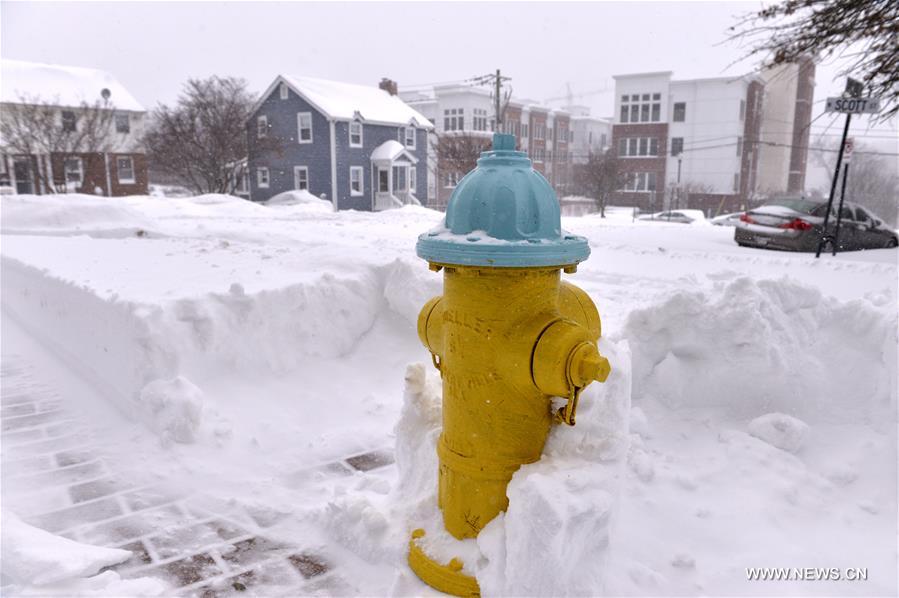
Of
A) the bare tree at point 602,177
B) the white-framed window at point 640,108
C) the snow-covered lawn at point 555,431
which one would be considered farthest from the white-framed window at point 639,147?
the snow-covered lawn at point 555,431

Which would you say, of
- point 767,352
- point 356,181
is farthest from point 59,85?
point 767,352

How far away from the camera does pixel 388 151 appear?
35.6 m

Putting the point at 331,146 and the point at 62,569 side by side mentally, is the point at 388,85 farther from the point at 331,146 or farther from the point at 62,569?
the point at 62,569

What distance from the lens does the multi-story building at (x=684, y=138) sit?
45.2m

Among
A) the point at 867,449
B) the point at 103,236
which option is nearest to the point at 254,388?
the point at 867,449

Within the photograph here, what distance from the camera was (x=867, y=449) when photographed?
339 centimetres

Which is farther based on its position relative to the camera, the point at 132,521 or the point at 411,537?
the point at 132,521

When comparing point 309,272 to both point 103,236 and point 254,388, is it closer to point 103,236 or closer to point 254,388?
point 254,388

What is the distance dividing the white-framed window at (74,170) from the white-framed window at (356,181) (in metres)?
13.7

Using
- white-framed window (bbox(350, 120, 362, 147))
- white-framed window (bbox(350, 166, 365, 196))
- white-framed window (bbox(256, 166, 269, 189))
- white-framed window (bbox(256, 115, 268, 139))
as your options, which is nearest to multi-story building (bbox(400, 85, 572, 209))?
white-framed window (bbox(350, 166, 365, 196))

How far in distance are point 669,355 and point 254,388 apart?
285cm

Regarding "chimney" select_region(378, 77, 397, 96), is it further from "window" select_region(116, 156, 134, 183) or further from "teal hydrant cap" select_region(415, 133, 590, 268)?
"teal hydrant cap" select_region(415, 133, 590, 268)

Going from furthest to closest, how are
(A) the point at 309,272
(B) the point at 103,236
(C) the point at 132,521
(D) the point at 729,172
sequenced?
(D) the point at 729,172 → (B) the point at 103,236 → (A) the point at 309,272 → (C) the point at 132,521

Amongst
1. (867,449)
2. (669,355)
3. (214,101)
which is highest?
(214,101)
